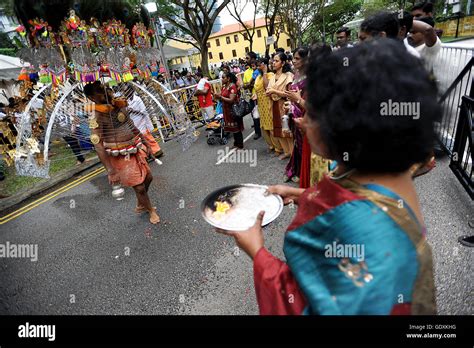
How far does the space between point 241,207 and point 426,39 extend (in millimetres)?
3596

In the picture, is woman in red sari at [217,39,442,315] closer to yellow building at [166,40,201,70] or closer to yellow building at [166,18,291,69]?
yellow building at [166,40,201,70]

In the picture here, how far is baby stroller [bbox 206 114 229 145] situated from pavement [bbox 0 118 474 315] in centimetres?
229

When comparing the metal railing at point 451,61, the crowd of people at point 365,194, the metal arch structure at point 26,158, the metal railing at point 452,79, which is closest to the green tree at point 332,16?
the metal railing at point 451,61

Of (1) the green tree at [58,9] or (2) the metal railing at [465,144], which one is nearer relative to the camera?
(1) the green tree at [58,9]

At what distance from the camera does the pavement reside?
96.4 inches

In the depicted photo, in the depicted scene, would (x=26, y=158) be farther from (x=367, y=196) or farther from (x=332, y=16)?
(x=332, y=16)

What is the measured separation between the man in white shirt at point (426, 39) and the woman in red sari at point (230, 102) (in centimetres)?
344

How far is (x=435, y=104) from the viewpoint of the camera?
81cm

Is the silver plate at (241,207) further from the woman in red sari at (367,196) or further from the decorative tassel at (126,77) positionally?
the decorative tassel at (126,77)

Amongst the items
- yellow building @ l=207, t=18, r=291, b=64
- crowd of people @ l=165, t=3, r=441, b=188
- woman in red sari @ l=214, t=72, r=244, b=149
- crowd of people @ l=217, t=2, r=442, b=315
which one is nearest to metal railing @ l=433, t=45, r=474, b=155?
crowd of people @ l=165, t=3, r=441, b=188

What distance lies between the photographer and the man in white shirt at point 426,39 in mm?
3428

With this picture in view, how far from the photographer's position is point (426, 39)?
3482mm

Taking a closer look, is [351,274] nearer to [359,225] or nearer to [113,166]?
[359,225]

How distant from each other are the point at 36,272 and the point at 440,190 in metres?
4.91
